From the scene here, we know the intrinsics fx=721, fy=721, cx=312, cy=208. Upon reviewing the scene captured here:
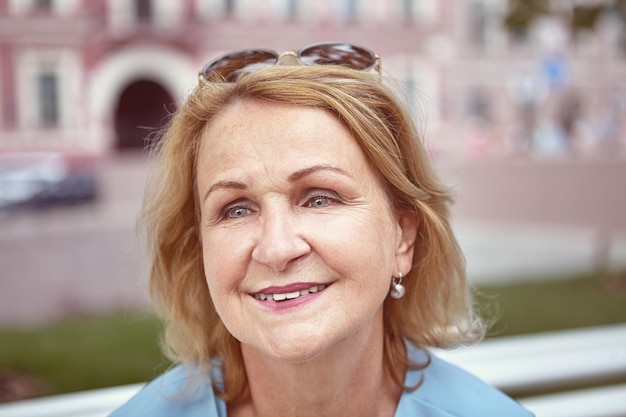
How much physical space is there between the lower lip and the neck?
0.52ft

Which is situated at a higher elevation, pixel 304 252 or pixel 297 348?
pixel 304 252

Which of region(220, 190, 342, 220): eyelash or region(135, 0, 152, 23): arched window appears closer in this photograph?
region(220, 190, 342, 220): eyelash

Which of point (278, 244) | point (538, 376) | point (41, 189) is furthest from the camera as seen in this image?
point (41, 189)

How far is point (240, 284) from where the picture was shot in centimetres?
121

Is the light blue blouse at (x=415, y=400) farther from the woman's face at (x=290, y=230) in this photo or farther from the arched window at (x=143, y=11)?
the arched window at (x=143, y=11)

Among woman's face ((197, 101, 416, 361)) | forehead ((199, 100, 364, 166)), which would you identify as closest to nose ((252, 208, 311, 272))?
woman's face ((197, 101, 416, 361))

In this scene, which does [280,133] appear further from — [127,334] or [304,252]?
[127,334]

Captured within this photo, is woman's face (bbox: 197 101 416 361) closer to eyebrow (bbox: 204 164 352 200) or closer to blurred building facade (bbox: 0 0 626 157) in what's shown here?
eyebrow (bbox: 204 164 352 200)

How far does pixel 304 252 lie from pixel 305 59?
377 mm

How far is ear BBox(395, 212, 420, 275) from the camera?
4.55 ft

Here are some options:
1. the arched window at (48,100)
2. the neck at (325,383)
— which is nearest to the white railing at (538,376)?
the neck at (325,383)

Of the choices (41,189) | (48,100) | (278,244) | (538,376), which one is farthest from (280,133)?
(48,100)

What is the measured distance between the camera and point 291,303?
1.18m

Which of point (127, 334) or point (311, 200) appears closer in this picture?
point (311, 200)
